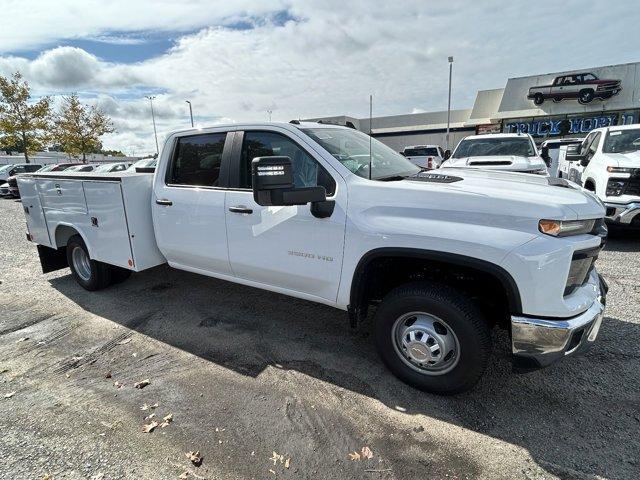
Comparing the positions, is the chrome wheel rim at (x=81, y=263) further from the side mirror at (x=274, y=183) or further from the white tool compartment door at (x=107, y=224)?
the side mirror at (x=274, y=183)

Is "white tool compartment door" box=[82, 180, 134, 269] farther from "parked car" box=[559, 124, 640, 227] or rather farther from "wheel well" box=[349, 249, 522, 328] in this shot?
"parked car" box=[559, 124, 640, 227]

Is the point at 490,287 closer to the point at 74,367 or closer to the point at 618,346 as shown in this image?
the point at 618,346

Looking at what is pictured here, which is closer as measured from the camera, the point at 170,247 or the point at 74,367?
the point at 74,367

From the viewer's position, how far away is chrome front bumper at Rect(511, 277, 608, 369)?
2.35 metres

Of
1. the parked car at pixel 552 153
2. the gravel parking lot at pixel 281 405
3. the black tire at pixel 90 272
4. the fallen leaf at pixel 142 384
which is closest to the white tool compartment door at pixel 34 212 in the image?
the black tire at pixel 90 272

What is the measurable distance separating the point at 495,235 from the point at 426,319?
0.77 m

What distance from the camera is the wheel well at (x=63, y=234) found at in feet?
16.7

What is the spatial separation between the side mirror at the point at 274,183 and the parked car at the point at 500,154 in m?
6.17

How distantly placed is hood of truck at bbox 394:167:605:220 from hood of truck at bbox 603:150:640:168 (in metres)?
4.32

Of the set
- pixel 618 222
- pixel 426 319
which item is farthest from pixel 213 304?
pixel 618 222

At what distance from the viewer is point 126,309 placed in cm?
463

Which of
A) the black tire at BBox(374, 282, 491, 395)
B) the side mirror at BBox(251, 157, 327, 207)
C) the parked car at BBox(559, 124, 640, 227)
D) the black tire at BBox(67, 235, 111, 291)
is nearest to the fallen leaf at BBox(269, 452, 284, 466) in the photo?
the black tire at BBox(374, 282, 491, 395)

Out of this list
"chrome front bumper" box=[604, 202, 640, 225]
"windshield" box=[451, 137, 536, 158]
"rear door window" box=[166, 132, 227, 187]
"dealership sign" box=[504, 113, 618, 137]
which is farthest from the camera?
"dealership sign" box=[504, 113, 618, 137]

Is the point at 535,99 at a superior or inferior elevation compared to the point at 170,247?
superior
